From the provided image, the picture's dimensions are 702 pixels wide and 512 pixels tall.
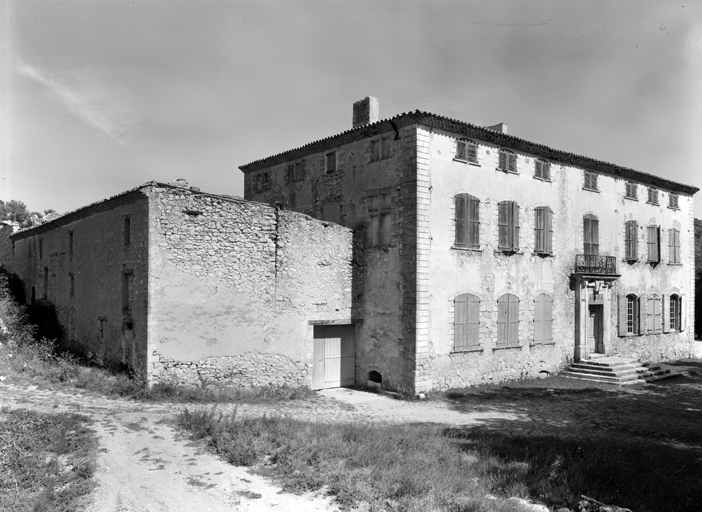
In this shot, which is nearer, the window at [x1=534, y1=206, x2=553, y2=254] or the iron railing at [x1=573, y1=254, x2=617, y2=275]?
the window at [x1=534, y1=206, x2=553, y2=254]

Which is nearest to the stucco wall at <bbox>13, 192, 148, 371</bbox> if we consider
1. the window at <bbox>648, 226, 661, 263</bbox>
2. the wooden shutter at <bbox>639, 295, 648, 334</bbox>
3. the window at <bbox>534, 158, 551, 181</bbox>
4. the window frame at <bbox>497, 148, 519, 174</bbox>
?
the window frame at <bbox>497, 148, 519, 174</bbox>

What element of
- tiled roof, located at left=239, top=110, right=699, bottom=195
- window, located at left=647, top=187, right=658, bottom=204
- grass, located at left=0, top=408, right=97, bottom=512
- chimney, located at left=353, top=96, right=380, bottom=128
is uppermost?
chimney, located at left=353, top=96, right=380, bottom=128

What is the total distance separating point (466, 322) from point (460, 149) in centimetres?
567

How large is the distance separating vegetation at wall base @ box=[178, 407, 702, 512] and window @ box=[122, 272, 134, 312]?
220 inches

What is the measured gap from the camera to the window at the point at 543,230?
20.4 m

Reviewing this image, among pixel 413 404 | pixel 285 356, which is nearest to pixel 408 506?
pixel 413 404

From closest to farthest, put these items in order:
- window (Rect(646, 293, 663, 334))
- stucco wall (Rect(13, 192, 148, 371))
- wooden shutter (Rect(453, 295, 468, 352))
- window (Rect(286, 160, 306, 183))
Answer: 1. stucco wall (Rect(13, 192, 148, 371))
2. wooden shutter (Rect(453, 295, 468, 352))
3. window (Rect(286, 160, 306, 183))
4. window (Rect(646, 293, 663, 334))

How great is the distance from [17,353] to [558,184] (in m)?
19.8

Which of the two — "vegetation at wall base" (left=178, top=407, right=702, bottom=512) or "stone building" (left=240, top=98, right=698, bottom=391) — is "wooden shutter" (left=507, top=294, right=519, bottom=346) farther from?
"vegetation at wall base" (left=178, top=407, right=702, bottom=512)

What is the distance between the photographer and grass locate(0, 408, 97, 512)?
7.71 meters

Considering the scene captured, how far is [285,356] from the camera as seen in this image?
53.4ft

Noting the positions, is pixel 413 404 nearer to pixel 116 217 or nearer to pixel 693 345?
pixel 116 217

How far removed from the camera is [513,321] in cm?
1948

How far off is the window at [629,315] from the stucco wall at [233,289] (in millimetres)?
14042
